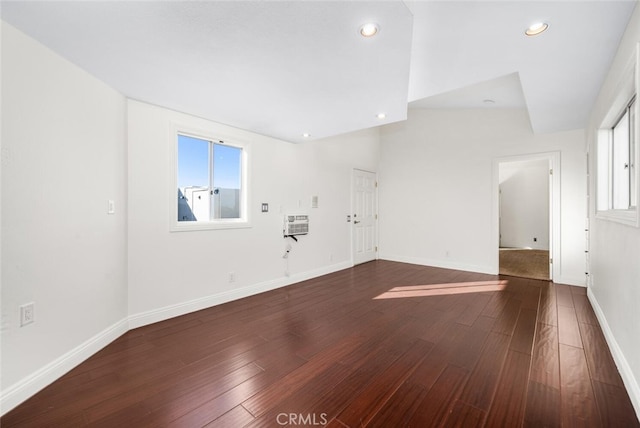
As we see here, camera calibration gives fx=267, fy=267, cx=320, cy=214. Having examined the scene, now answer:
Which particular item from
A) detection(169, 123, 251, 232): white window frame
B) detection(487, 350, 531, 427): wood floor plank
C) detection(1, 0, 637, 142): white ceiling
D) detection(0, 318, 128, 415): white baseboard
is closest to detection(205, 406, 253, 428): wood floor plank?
detection(0, 318, 128, 415): white baseboard

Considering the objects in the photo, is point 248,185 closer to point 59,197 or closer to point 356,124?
point 356,124

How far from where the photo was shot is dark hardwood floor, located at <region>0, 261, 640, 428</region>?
5.13 ft

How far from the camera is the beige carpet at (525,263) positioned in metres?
4.92

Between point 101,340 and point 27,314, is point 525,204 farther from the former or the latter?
point 27,314

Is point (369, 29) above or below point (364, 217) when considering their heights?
above

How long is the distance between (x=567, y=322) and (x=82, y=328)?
4591 millimetres

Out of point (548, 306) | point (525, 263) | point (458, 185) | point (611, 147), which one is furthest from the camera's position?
point (525, 263)

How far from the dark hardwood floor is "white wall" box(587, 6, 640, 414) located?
0.47 feet

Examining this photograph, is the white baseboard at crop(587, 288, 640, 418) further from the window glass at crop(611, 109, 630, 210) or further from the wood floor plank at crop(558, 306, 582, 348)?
the window glass at crop(611, 109, 630, 210)

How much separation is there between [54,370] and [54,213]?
1111mm

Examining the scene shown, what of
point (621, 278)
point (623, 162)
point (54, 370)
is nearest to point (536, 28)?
point (623, 162)

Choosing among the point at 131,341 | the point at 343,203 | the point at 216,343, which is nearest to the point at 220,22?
the point at 216,343

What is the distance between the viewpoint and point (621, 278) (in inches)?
81.7

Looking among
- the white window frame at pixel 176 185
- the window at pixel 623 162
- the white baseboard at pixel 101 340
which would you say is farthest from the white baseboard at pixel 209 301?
the window at pixel 623 162
